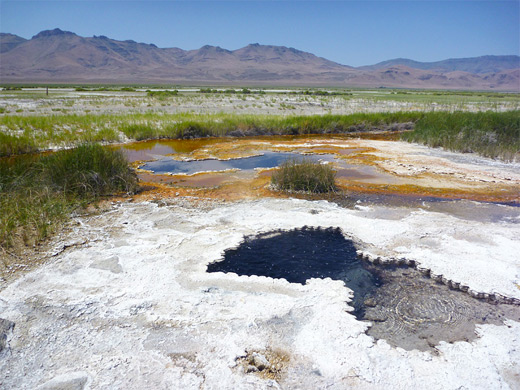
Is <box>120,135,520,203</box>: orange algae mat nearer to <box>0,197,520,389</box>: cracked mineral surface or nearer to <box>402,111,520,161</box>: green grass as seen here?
<box>402,111,520,161</box>: green grass

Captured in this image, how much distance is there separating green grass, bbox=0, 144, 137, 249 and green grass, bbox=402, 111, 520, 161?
11.2 metres

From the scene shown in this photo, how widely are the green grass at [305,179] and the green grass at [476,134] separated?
7.08m

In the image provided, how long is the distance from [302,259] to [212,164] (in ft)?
22.1

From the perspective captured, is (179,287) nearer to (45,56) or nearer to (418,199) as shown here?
(418,199)

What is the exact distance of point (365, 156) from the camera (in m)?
12.1

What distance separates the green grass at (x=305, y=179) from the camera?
7879 mm

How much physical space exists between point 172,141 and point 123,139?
1.96m

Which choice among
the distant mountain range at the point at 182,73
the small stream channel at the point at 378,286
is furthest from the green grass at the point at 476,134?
the distant mountain range at the point at 182,73

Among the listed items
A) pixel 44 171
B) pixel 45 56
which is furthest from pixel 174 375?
pixel 45 56

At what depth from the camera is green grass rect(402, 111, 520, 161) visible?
12065 mm

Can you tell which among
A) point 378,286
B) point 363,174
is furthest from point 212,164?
point 378,286

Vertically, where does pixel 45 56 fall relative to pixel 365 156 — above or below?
above

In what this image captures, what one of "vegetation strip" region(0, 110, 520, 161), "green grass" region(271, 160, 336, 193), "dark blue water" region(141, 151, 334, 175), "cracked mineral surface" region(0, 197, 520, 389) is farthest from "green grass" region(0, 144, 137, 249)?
"vegetation strip" region(0, 110, 520, 161)

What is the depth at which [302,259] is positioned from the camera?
4.78 metres
